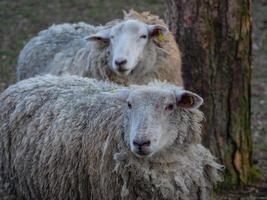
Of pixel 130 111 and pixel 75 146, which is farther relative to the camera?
pixel 75 146

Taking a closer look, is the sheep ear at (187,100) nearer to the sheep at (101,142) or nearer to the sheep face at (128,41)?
the sheep at (101,142)

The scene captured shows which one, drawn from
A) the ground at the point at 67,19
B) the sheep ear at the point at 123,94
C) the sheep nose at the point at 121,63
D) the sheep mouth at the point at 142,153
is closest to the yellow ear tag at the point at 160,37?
the sheep nose at the point at 121,63

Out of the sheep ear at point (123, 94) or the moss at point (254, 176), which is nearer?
the sheep ear at point (123, 94)

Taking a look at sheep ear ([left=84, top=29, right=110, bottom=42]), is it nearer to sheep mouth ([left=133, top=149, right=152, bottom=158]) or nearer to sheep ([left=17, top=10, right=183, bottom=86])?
sheep ([left=17, top=10, right=183, bottom=86])

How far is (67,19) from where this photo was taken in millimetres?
12805

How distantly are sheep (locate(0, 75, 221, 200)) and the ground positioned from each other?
174 inches

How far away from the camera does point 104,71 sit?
6.79 metres

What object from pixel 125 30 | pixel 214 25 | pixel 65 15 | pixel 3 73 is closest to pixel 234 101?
pixel 214 25

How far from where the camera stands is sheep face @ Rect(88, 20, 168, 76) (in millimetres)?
6398

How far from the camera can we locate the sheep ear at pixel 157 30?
666 cm

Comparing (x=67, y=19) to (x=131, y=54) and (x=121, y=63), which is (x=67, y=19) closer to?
(x=131, y=54)

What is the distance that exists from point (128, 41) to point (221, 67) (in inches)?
32.5

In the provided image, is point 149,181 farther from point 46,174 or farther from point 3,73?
point 3,73

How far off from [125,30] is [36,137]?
1.86 m
